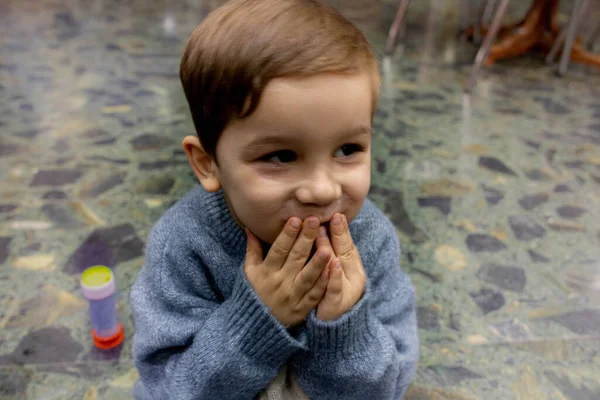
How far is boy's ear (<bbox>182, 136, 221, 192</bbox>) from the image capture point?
2.63 feet

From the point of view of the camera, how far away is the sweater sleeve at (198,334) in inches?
30.7

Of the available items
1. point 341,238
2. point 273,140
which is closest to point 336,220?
point 341,238

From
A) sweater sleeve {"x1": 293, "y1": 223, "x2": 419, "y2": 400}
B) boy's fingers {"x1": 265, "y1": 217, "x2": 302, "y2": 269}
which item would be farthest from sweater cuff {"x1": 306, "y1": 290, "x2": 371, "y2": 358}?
boy's fingers {"x1": 265, "y1": 217, "x2": 302, "y2": 269}

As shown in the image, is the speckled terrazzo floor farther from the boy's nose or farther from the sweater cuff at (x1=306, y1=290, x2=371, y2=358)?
the boy's nose

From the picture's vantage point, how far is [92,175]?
2.18 meters

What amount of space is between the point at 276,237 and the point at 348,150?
0.16 m

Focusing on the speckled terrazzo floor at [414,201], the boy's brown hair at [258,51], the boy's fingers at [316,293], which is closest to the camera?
the boy's brown hair at [258,51]

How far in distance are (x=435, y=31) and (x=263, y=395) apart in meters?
4.13

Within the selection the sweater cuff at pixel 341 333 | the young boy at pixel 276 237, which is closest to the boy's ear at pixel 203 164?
the young boy at pixel 276 237

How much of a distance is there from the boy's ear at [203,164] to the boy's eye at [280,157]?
120 mm

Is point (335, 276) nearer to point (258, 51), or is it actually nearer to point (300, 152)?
point (300, 152)

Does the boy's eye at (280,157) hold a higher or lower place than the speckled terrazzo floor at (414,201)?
higher

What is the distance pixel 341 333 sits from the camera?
30.5 inches

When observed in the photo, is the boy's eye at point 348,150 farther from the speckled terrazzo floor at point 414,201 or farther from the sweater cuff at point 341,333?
the speckled terrazzo floor at point 414,201
